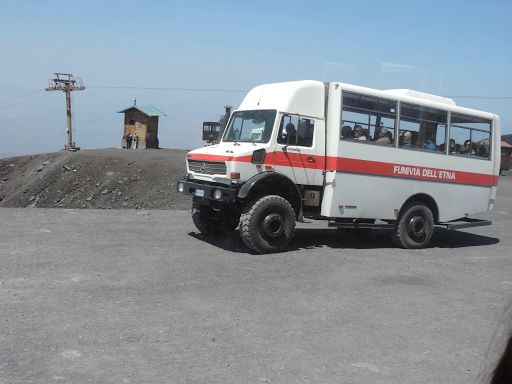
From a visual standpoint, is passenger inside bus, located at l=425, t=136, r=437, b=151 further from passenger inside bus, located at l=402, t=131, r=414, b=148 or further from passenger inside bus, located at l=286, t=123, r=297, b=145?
passenger inside bus, located at l=286, t=123, r=297, b=145

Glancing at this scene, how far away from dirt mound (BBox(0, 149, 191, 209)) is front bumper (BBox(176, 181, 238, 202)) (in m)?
6.40

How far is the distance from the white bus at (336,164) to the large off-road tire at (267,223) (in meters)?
0.02

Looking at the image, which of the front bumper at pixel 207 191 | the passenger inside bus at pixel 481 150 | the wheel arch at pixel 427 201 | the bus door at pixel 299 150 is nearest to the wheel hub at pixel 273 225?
the front bumper at pixel 207 191

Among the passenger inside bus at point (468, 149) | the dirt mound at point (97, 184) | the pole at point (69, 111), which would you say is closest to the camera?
the passenger inside bus at point (468, 149)

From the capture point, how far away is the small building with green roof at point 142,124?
4056 centimetres

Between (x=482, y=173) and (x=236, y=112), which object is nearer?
(x=236, y=112)

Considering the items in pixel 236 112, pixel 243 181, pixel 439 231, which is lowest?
pixel 439 231

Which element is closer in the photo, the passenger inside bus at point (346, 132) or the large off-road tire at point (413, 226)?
the passenger inside bus at point (346, 132)

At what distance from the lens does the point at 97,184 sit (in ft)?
76.1

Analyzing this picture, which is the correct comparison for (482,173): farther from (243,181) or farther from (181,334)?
(181,334)

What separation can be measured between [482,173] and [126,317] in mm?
9759

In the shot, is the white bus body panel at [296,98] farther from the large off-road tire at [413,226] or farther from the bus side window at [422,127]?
the large off-road tire at [413,226]

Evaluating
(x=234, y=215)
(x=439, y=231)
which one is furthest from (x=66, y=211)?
(x=439, y=231)

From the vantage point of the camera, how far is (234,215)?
35.7 ft
